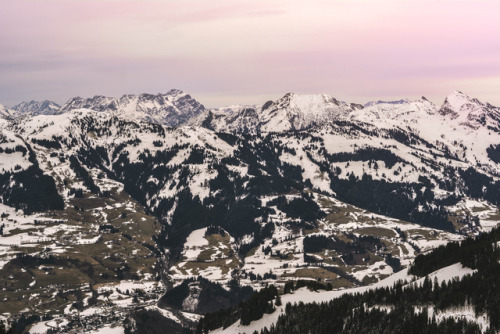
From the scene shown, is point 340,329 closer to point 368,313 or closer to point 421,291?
point 368,313

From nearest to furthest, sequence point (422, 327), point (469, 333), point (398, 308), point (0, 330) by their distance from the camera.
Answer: point (0, 330), point (469, 333), point (422, 327), point (398, 308)

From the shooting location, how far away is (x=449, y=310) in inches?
7190

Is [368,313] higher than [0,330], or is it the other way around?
[0,330]

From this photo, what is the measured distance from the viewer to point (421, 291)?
19862 centimetres

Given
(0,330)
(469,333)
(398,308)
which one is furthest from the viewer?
(398,308)

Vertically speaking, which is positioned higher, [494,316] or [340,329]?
[494,316]

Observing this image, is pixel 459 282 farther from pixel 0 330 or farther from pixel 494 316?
pixel 0 330

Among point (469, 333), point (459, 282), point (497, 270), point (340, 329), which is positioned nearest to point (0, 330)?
point (340, 329)

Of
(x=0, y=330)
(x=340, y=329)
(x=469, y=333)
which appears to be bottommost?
(x=340, y=329)

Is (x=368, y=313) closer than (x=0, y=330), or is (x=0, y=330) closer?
(x=0, y=330)

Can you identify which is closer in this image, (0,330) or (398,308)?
(0,330)

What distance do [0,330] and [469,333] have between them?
126596 millimetres

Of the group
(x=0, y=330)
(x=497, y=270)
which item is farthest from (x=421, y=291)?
(x=0, y=330)

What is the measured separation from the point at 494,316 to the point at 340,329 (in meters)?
51.5
